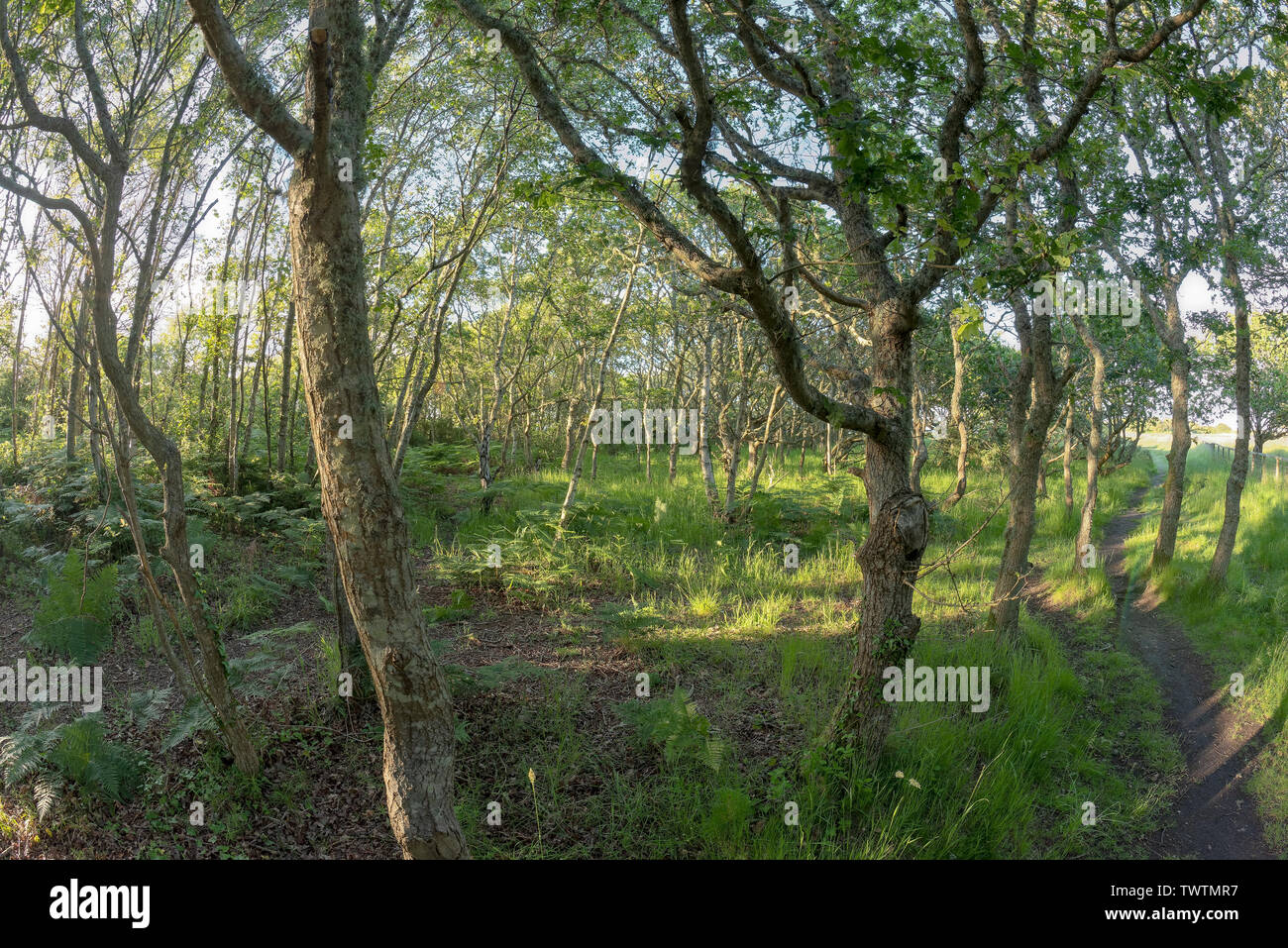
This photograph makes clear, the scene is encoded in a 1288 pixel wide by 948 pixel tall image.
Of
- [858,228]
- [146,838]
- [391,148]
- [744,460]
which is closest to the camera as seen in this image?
[146,838]

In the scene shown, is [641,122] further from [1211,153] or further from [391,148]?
[1211,153]

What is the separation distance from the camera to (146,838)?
3912 mm

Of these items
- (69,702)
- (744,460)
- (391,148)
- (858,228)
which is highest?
(391,148)

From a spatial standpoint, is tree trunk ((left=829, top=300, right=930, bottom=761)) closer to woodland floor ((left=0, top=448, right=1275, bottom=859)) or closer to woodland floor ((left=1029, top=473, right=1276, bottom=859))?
woodland floor ((left=0, top=448, right=1275, bottom=859))

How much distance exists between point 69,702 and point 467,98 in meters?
8.23

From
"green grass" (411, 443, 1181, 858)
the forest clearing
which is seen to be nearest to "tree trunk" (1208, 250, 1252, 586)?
the forest clearing

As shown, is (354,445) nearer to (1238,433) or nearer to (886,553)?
(886,553)

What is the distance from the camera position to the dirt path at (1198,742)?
16.5 ft

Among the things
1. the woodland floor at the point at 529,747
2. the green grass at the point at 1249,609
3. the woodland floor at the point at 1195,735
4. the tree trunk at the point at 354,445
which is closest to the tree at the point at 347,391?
the tree trunk at the point at 354,445

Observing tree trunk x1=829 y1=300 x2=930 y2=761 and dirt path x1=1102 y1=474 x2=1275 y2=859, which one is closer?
tree trunk x1=829 y1=300 x2=930 y2=761

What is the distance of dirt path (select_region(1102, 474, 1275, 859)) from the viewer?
5.04m

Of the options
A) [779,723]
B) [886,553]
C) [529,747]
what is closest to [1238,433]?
[886,553]

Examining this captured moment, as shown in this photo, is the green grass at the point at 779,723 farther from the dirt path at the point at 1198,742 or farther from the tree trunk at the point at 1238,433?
the tree trunk at the point at 1238,433

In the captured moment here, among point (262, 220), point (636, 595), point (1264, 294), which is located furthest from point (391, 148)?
point (1264, 294)
